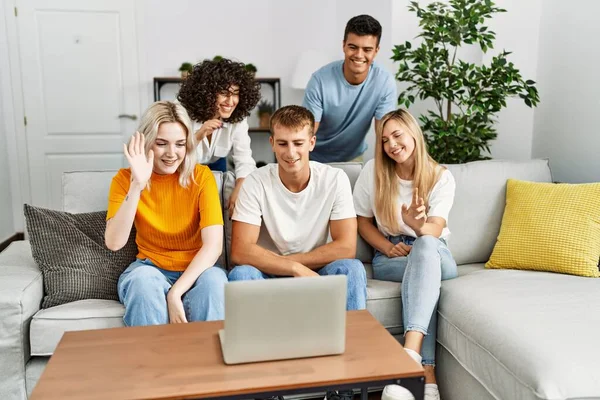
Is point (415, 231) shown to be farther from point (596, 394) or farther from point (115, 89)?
point (115, 89)

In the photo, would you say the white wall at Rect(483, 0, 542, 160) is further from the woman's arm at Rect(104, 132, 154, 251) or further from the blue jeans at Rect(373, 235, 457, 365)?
the woman's arm at Rect(104, 132, 154, 251)

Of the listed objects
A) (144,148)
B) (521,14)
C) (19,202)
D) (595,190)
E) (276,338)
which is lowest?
(19,202)

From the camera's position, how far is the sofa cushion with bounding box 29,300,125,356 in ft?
5.89

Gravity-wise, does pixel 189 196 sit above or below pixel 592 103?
below

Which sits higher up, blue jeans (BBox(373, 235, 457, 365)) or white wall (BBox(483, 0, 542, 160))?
white wall (BBox(483, 0, 542, 160))

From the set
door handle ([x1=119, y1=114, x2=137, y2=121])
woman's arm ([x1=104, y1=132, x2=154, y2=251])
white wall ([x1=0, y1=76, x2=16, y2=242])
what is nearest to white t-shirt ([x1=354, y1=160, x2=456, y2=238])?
woman's arm ([x1=104, y1=132, x2=154, y2=251])

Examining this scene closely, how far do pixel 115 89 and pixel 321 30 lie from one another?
1.67 metres

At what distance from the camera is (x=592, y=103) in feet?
9.05

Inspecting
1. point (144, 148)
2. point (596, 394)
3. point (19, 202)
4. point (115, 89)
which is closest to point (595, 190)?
point (596, 394)

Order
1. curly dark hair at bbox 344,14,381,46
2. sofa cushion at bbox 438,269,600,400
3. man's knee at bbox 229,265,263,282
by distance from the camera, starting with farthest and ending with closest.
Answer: curly dark hair at bbox 344,14,381,46, man's knee at bbox 229,265,263,282, sofa cushion at bbox 438,269,600,400

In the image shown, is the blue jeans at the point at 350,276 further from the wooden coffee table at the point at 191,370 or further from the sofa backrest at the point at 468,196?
the wooden coffee table at the point at 191,370

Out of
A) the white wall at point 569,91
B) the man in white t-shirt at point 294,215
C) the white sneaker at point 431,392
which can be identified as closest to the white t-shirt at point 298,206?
the man in white t-shirt at point 294,215

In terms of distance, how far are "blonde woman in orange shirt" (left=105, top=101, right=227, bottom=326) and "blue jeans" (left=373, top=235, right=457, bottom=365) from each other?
624mm

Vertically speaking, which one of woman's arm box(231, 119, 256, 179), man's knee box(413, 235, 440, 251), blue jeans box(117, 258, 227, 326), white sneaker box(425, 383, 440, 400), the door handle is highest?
the door handle
